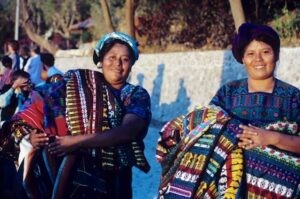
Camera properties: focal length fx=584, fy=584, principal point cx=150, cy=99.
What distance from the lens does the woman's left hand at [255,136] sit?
2742 millimetres

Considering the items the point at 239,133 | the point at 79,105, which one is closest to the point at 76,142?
the point at 79,105

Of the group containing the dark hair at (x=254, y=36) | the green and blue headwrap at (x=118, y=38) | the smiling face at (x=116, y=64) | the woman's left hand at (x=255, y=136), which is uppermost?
the dark hair at (x=254, y=36)

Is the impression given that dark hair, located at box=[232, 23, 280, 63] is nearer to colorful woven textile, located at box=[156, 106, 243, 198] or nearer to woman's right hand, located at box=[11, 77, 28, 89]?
colorful woven textile, located at box=[156, 106, 243, 198]

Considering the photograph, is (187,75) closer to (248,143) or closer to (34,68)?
(34,68)

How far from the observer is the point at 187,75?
10656 mm

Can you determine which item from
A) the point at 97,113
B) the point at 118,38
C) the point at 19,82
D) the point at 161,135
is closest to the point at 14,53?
the point at 19,82

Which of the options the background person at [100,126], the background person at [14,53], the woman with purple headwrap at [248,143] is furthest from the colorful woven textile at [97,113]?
the background person at [14,53]

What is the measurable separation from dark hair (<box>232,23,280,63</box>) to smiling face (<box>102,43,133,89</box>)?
62 centimetres

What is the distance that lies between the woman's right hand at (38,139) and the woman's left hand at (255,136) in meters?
1.03

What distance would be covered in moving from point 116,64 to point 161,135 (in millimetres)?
473

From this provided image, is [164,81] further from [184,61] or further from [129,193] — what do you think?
[129,193]

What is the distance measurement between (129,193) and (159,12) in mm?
13343

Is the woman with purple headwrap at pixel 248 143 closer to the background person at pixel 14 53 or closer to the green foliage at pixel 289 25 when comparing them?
the background person at pixel 14 53

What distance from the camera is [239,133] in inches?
110
